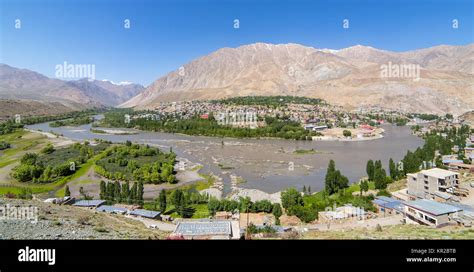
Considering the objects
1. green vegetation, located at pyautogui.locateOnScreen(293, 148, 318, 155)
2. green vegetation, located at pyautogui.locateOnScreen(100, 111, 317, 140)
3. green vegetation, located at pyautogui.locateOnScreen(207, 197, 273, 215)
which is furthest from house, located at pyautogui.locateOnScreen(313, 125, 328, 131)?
green vegetation, located at pyautogui.locateOnScreen(207, 197, 273, 215)

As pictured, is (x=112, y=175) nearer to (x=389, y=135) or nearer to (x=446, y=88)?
(x=389, y=135)

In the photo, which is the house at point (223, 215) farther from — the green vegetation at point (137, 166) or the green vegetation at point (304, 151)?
the green vegetation at point (304, 151)

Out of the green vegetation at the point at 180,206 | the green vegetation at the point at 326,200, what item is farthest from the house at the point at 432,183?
the green vegetation at the point at 180,206
